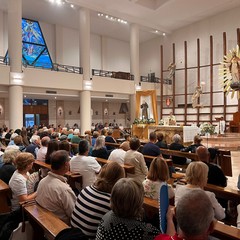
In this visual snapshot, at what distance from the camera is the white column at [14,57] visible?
11.0 meters

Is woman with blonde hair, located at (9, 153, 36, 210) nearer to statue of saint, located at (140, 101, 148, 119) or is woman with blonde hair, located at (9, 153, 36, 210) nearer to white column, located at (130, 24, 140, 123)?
statue of saint, located at (140, 101, 148, 119)

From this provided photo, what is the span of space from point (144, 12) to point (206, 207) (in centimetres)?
1552

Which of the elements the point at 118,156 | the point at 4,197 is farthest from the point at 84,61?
the point at 4,197

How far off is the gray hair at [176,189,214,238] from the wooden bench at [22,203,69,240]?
971 mm

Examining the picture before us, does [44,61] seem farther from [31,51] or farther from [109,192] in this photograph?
[109,192]

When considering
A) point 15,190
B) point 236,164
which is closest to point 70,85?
point 236,164

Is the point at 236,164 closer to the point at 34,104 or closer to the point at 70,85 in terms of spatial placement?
the point at 70,85

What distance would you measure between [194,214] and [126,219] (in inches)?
17.5

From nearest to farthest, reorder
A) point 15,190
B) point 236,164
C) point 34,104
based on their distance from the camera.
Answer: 1. point 15,190
2. point 236,164
3. point 34,104

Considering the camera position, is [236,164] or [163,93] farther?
[163,93]

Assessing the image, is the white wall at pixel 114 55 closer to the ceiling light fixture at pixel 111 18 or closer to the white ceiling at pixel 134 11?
the white ceiling at pixel 134 11

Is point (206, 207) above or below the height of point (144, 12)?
below

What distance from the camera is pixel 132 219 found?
142cm

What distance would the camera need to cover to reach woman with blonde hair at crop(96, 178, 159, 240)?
1.37 metres
